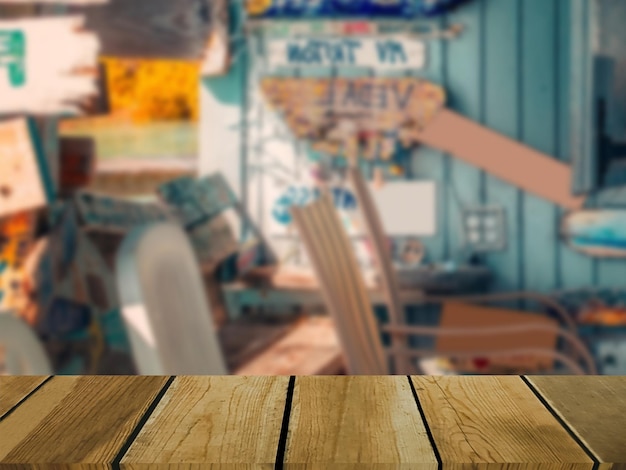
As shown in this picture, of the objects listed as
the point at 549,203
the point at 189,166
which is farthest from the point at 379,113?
the point at 189,166

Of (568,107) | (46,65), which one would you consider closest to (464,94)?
(568,107)

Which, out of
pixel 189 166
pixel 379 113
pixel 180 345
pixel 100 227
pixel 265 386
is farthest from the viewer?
pixel 189 166

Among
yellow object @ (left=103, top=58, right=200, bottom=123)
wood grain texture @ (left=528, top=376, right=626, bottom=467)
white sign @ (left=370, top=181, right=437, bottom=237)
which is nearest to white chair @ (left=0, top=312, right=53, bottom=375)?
wood grain texture @ (left=528, top=376, right=626, bottom=467)

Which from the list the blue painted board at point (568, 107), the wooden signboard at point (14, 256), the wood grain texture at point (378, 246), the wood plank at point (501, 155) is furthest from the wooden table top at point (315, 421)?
the wood plank at point (501, 155)

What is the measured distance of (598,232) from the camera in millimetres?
2850

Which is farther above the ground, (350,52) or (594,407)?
(350,52)

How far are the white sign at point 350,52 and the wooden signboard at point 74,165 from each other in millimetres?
Answer: 1114

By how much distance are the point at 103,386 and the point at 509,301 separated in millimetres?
2486

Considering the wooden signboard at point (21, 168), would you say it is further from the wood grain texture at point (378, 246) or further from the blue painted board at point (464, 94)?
the blue painted board at point (464, 94)

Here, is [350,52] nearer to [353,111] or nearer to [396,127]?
[353,111]

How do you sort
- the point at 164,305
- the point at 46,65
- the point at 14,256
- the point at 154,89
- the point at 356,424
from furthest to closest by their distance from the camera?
the point at 154,89 → the point at 14,256 → the point at 46,65 → the point at 164,305 → the point at 356,424

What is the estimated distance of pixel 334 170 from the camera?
9.71 feet

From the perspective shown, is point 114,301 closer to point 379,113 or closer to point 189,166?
point 379,113

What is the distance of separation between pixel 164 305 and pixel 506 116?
2151 mm
